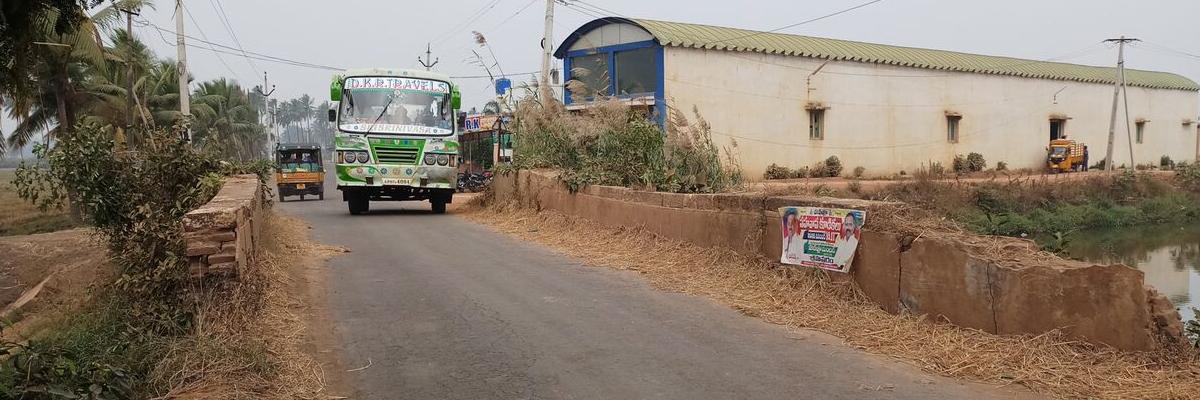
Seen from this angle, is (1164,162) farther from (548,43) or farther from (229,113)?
(229,113)

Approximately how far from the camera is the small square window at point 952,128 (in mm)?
33344

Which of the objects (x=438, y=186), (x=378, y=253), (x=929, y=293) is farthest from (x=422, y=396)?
(x=438, y=186)

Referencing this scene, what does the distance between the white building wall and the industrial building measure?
1.9 inches

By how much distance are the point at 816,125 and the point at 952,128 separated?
25.6ft

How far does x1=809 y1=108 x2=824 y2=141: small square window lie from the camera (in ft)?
95.7

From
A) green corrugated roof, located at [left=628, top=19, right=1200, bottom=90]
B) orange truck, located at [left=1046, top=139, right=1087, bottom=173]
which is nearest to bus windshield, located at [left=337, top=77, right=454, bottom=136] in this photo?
green corrugated roof, located at [left=628, top=19, right=1200, bottom=90]

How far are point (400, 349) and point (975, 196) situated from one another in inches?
949

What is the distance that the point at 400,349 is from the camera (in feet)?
18.8

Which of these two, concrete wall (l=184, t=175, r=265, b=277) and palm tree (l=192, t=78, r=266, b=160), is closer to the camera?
concrete wall (l=184, t=175, r=265, b=277)

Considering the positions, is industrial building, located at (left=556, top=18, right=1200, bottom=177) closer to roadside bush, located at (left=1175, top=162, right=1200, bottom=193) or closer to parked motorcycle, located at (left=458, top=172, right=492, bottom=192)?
roadside bush, located at (left=1175, top=162, right=1200, bottom=193)

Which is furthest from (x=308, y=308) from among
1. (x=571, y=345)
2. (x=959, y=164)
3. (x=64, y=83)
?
(x=959, y=164)

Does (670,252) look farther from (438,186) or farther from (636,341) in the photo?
(438,186)

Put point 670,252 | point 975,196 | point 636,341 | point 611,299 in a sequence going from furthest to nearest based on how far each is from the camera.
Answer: point 975,196, point 670,252, point 611,299, point 636,341

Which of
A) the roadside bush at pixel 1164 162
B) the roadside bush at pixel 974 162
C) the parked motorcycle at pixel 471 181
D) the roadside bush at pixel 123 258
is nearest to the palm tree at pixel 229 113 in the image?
the parked motorcycle at pixel 471 181
